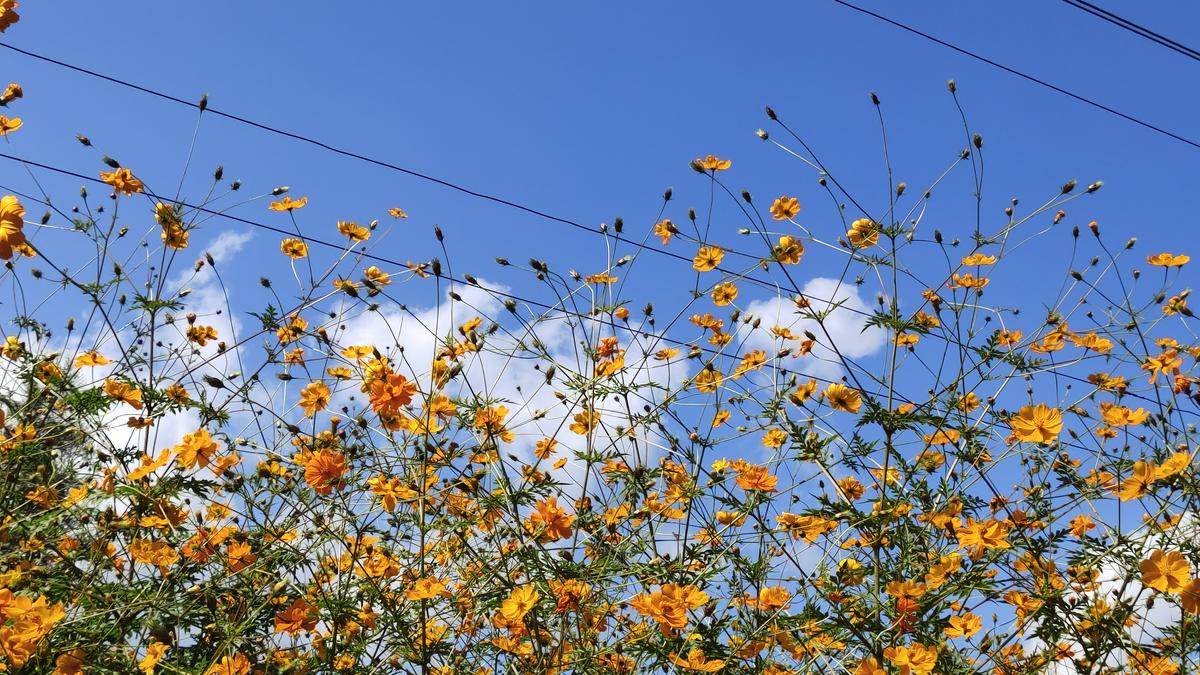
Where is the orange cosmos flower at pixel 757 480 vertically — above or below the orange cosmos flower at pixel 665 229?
below

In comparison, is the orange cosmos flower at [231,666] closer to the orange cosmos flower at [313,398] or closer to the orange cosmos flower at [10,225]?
the orange cosmos flower at [313,398]

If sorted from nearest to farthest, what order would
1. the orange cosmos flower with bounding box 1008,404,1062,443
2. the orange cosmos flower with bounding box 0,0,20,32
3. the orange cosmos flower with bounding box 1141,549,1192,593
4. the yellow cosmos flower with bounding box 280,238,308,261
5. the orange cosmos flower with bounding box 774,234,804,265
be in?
the orange cosmos flower with bounding box 0,0,20,32 < the orange cosmos flower with bounding box 1141,549,1192,593 < the orange cosmos flower with bounding box 1008,404,1062,443 < the orange cosmos flower with bounding box 774,234,804,265 < the yellow cosmos flower with bounding box 280,238,308,261

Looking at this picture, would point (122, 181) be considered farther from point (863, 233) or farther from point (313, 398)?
point (863, 233)

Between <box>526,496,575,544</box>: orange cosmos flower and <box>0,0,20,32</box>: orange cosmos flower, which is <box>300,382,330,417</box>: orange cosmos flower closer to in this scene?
<box>526,496,575,544</box>: orange cosmos flower

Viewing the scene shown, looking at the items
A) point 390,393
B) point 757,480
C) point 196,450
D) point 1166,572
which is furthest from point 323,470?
point 1166,572

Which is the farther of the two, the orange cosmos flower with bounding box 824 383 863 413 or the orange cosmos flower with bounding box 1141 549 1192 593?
the orange cosmos flower with bounding box 824 383 863 413

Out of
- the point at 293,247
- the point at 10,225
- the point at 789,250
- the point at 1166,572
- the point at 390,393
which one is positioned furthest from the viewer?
the point at 293,247

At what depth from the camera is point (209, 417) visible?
7.73 ft

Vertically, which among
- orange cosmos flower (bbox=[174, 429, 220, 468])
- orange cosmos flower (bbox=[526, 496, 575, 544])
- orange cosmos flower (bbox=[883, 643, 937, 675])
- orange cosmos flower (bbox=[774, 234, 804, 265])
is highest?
orange cosmos flower (bbox=[774, 234, 804, 265])

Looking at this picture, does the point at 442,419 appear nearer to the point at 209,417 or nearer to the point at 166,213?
the point at 209,417

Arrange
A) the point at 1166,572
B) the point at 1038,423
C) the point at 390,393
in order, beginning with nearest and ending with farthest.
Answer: the point at 1166,572
the point at 390,393
the point at 1038,423

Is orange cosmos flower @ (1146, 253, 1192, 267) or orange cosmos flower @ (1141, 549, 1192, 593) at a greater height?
orange cosmos flower @ (1146, 253, 1192, 267)

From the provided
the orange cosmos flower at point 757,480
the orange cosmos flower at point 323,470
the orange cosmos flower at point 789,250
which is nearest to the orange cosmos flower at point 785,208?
the orange cosmos flower at point 789,250

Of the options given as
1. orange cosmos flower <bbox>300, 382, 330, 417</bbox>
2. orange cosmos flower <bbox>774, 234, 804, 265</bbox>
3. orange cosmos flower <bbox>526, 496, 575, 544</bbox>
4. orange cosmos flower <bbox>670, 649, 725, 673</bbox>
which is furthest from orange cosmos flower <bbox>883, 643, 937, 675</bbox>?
orange cosmos flower <bbox>300, 382, 330, 417</bbox>
